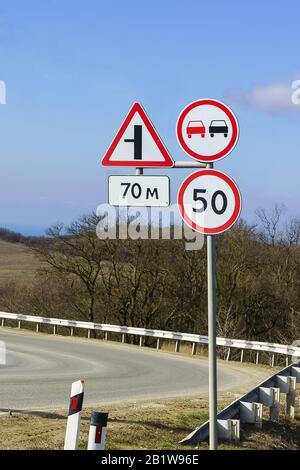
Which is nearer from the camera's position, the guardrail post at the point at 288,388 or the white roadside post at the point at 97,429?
the white roadside post at the point at 97,429

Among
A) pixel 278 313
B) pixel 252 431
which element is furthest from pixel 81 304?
pixel 252 431

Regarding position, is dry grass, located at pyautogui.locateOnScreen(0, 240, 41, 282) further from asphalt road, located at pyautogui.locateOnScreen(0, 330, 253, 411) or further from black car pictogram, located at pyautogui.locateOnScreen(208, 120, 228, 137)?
black car pictogram, located at pyautogui.locateOnScreen(208, 120, 228, 137)

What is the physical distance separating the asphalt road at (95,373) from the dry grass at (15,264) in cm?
3870

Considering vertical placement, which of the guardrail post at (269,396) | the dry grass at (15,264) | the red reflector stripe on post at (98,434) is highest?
the dry grass at (15,264)

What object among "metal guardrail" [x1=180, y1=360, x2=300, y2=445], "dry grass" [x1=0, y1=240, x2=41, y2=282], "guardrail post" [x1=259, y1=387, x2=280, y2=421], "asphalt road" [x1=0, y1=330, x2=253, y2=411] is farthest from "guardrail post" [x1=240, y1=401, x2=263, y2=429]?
"dry grass" [x1=0, y1=240, x2=41, y2=282]

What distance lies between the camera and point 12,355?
72.4 feet

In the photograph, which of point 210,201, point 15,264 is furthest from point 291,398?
point 15,264

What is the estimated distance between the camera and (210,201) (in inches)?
249

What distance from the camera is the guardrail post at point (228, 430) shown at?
10.0 meters

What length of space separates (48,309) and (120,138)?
136ft

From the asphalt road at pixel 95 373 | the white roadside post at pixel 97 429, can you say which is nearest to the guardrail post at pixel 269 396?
the asphalt road at pixel 95 373

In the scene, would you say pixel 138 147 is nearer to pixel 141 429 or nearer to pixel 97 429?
pixel 97 429

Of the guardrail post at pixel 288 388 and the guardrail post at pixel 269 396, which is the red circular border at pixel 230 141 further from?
the guardrail post at pixel 288 388

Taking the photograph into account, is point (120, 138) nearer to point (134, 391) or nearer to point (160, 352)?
point (134, 391)
